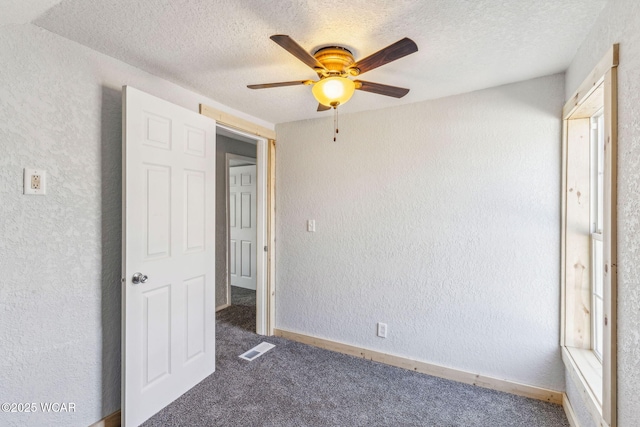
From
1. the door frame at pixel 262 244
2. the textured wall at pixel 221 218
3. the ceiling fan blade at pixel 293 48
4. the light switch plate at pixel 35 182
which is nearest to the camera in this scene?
the ceiling fan blade at pixel 293 48

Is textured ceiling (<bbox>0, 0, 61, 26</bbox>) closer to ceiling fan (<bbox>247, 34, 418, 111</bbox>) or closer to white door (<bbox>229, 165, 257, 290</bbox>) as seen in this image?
ceiling fan (<bbox>247, 34, 418, 111</bbox>)

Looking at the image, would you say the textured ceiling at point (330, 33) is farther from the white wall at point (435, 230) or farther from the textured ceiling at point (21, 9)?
the white wall at point (435, 230)

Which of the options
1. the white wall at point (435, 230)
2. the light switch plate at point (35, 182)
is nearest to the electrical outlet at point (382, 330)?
the white wall at point (435, 230)

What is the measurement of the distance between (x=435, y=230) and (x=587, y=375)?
1.20 meters

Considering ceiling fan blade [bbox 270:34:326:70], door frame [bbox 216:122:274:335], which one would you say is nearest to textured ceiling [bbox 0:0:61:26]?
ceiling fan blade [bbox 270:34:326:70]

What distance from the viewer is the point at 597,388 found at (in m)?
1.53

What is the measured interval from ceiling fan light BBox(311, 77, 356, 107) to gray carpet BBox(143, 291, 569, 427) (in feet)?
6.33

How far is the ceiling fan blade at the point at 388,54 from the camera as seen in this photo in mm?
1265

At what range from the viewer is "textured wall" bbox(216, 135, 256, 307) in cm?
396

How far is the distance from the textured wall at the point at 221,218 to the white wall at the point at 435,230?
116 cm

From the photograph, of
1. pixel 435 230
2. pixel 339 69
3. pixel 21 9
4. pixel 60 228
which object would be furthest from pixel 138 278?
pixel 435 230

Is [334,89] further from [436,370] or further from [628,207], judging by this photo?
[436,370]

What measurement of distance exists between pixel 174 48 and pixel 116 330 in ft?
5.59

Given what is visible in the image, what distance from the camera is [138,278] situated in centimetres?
181
